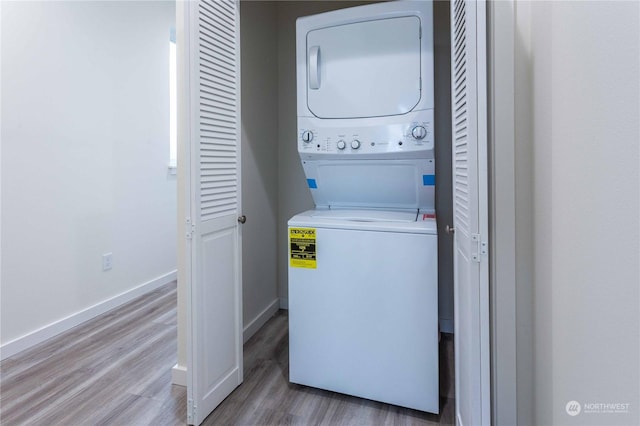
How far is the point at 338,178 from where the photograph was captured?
1.92 meters

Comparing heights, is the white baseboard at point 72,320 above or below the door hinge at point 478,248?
below

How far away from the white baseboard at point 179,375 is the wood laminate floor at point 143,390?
Result: 0.03 meters

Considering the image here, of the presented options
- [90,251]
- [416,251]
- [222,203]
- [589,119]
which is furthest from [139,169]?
[589,119]

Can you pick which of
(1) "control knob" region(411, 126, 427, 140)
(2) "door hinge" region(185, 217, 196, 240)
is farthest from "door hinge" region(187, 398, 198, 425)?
(1) "control knob" region(411, 126, 427, 140)

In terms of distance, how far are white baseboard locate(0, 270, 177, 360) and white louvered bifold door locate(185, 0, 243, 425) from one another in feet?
4.52

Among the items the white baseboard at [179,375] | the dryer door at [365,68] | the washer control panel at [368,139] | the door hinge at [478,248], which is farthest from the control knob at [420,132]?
the white baseboard at [179,375]

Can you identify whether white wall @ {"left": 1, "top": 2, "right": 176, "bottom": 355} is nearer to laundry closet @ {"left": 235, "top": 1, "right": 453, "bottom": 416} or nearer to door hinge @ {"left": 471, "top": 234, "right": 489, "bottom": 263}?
laundry closet @ {"left": 235, "top": 1, "right": 453, "bottom": 416}

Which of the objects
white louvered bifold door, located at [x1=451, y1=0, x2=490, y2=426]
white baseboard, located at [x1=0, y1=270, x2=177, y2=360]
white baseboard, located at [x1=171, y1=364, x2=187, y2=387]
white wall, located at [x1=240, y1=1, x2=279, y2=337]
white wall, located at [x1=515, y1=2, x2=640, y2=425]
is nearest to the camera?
white wall, located at [x1=515, y1=2, x2=640, y2=425]

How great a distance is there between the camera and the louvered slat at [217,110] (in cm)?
150

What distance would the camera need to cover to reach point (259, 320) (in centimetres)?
248

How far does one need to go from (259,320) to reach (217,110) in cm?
151

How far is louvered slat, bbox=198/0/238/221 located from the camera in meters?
1.50

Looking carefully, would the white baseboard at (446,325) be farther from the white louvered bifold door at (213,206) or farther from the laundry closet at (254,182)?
the white louvered bifold door at (213,206)

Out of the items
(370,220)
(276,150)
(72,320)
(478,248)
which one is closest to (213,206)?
(370,220)
